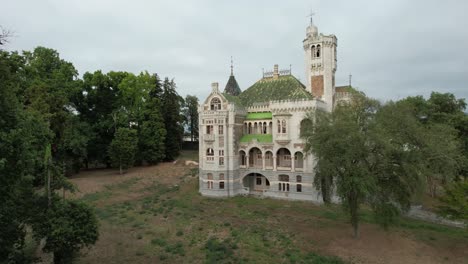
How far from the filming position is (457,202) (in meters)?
21.7

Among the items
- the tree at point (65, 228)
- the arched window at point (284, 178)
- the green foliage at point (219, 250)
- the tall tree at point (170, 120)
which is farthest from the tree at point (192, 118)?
the tree at point (65, 228)

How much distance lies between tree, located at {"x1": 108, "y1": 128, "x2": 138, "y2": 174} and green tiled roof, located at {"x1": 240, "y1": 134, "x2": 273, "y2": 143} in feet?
60.6

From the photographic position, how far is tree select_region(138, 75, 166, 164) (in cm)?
5184

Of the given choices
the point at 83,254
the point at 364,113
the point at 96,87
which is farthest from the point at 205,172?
the point at 96,87

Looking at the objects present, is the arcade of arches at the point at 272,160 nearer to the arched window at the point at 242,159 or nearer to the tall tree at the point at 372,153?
the arched window at the point at 242,159

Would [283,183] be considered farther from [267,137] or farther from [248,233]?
[248,233]

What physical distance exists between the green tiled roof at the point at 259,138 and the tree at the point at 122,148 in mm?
18471

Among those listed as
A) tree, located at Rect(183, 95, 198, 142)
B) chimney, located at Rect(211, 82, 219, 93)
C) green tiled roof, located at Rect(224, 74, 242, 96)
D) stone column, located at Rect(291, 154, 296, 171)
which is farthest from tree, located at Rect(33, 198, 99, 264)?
tree, located at Rect(183, 95, 198, 142)

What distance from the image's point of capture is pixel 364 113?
2203 cm

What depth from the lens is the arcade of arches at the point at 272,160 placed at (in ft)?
119

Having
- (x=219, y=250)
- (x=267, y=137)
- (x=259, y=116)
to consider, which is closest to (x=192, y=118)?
(x=259, y=116)

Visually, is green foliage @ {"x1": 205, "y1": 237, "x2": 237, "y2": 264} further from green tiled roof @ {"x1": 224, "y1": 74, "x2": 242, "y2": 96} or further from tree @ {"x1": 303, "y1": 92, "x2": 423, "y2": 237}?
green tiled roof @ {"x1": 224, "y1": 74, "x2": 242, "y2": 96}

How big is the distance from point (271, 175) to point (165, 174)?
62.1 ft

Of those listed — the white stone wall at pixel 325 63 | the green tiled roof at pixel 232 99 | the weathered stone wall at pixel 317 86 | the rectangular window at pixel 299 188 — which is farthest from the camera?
the green tiled roof at pixel 232 99
